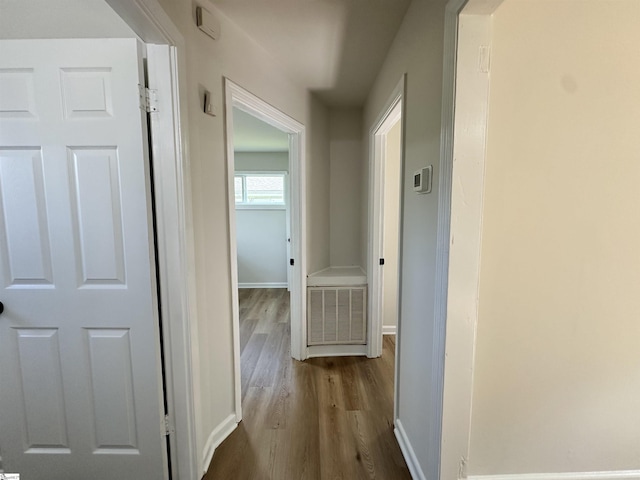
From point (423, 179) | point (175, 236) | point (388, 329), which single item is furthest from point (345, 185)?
point (175, 236)

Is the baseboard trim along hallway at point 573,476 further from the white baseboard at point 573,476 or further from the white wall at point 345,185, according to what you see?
the white wall at point 345,185

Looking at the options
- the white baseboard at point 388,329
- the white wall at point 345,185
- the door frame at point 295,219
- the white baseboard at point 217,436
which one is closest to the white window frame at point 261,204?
the white wall at point 345,185

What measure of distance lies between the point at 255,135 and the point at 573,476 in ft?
13.2

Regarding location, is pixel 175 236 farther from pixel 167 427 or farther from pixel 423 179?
pixel 423 179

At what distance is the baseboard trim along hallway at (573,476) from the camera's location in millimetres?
1262

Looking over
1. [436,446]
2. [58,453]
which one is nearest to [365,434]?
[436,446]

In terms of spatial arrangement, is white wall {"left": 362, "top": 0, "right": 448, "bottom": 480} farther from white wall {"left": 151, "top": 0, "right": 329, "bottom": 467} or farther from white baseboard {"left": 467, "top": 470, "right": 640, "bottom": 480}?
white wall {"left": 151, "top": 0, "right": 329, "bottom": 467}

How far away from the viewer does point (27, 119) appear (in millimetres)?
1174

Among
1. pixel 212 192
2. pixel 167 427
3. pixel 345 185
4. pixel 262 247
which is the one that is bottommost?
pixel 167 427

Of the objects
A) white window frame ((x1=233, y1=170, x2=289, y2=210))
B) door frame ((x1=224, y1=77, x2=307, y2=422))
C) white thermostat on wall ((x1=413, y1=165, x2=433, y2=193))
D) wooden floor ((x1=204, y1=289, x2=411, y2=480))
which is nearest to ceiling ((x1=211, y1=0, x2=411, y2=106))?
door frame ((x1=224, y1=77, x2=307, y2=422))

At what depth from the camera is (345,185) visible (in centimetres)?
299

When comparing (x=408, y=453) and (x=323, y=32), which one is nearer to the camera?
(x=408, y=453)

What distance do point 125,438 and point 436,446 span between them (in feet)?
4.61

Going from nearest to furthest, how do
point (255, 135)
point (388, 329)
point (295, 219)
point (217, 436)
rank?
point (217, 436) < point (295, 219) < point (388, 329) < point (255, 135)
